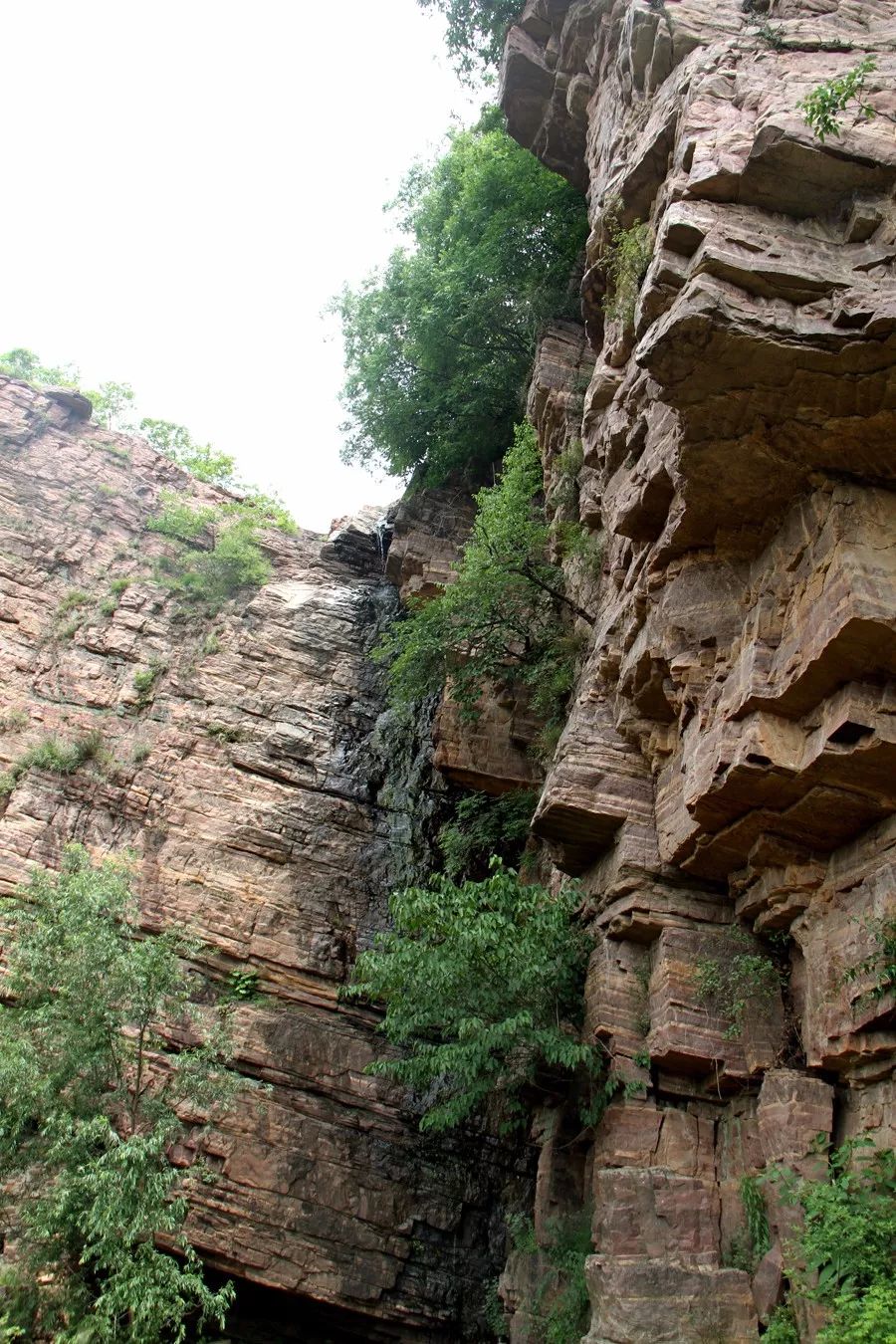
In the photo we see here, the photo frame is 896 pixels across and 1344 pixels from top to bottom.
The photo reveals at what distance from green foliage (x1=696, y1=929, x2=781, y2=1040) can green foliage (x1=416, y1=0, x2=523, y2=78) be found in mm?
18243

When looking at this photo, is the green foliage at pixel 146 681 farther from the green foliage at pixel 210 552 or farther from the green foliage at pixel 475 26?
the green foliage at pixel 475 26

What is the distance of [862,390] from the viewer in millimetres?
7996

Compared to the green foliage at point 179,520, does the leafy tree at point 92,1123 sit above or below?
below

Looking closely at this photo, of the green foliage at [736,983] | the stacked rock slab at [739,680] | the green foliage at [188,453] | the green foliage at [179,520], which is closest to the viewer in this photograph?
the stacked rock slab at [739,680]

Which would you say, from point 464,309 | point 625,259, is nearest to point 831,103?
point 625,259

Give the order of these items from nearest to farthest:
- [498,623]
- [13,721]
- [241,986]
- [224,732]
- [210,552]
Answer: [241,986]
[498,623]
[13,721]
[224,732]
[210,552]

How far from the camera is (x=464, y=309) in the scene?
65.4ft

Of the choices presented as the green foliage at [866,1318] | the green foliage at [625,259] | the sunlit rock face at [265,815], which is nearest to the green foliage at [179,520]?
the sunlit rock face at [265,815]

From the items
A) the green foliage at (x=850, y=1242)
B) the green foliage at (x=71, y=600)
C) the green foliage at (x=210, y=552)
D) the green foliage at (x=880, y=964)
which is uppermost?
the green foliage at (x=210, y=552)

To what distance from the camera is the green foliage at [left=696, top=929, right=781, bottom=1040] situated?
9.20 metres

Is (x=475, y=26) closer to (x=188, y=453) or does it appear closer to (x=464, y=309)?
(x=464, y=309)

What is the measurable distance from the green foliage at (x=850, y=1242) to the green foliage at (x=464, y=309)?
15064 millimetres

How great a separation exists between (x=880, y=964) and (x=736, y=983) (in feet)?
6.49

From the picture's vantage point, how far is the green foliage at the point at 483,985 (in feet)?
32.7
